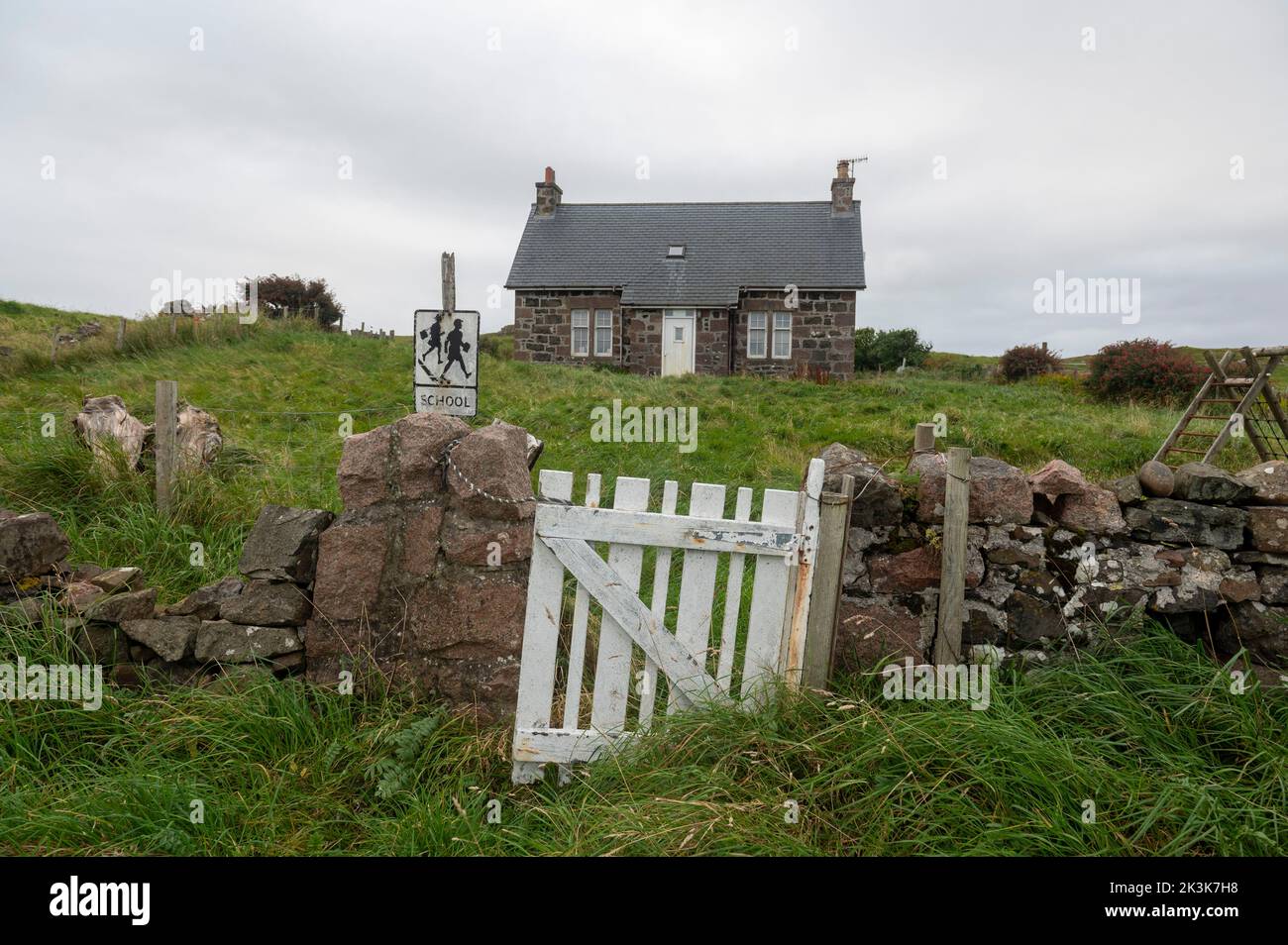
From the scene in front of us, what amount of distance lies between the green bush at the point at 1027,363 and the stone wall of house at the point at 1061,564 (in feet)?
73.8

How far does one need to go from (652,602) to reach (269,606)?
1960mm

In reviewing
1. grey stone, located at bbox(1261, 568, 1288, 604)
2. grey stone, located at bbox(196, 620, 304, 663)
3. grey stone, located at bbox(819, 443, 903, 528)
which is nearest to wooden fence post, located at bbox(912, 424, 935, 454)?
grey stone, located at bbox(819, 443, 903, 528)

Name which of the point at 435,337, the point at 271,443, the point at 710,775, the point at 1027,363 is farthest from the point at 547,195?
the point at 710,775

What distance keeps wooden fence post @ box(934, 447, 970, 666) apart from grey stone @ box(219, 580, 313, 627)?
311 cm

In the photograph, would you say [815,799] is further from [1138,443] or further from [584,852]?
[1138,443]

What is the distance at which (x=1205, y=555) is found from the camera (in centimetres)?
380

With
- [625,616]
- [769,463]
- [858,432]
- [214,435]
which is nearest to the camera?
[625,616]

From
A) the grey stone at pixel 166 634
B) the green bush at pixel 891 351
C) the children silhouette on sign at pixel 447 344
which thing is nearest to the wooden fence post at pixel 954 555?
the grey stone at pixel 166 634

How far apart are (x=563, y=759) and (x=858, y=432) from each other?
8.46 metres

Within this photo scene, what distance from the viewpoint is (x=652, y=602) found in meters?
3.40

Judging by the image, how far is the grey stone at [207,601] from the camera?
3895 mm

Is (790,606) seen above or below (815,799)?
above
